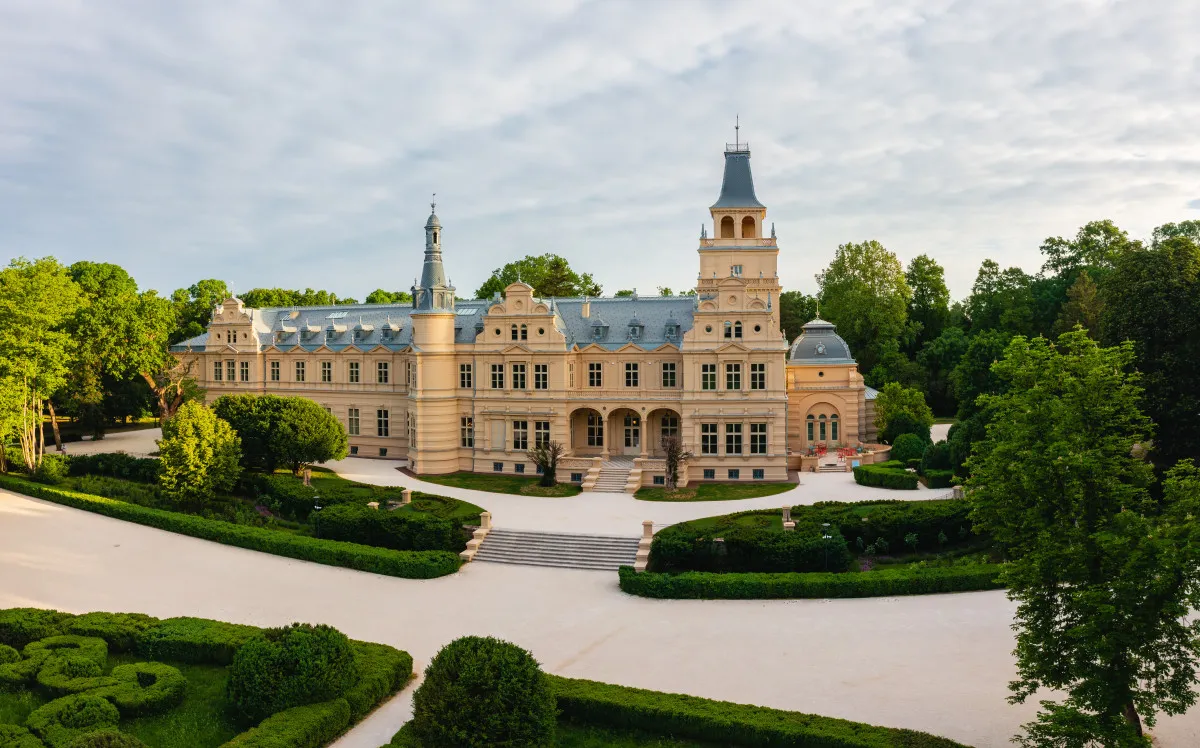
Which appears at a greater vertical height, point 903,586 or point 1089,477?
point 1089,477

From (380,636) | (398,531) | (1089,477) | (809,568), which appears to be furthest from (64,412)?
(1089,477)

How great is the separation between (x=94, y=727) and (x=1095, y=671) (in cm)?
2181

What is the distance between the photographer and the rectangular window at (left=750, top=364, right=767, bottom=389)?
4947 cm

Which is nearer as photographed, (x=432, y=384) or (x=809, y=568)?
→ (x=809, y=568)

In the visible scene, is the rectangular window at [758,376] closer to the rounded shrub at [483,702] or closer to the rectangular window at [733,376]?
the rectangular window at [733,376]

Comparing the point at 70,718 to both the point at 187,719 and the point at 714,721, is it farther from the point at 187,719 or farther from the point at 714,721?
the point at 714,721

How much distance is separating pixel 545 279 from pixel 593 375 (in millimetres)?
44038

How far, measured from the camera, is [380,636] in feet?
85.8

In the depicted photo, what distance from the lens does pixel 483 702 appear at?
16.9 meters

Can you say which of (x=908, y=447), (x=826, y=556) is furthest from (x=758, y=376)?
(x=826, y=556)

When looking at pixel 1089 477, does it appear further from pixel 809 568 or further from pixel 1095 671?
pixel 809 568

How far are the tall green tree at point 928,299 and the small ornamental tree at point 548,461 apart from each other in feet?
177

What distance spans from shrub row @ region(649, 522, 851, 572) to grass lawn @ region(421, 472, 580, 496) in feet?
45.4

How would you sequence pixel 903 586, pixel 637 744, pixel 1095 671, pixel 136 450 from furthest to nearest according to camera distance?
pixel 136 450 → pixel 903 586 → pixel 637 744 → pixel 1095 671
